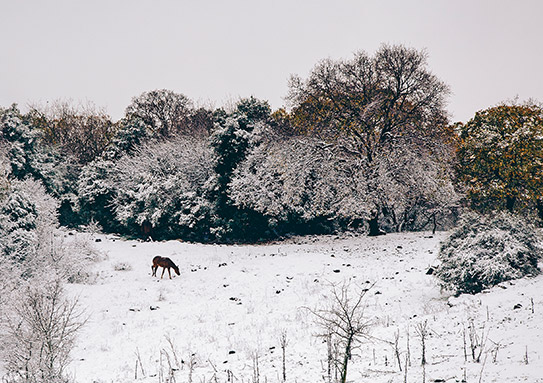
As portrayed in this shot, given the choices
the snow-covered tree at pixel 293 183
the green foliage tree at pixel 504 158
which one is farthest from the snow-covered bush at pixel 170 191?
the green foliage tree at pixel 504 158

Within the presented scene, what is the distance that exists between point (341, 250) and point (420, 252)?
4.39 m

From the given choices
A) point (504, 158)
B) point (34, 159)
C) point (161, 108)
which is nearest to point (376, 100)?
point (504, 158)

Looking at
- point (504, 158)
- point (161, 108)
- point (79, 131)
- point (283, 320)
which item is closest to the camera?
point (283, 320)

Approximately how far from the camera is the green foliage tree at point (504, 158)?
2412 cm

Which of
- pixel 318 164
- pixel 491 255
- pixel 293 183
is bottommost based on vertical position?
pixel 491 255

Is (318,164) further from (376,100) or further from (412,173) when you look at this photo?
(376,100)

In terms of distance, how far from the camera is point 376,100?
2589cm

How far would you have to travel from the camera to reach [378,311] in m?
11.4

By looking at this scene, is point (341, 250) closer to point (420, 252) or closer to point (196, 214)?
point (420, 252)

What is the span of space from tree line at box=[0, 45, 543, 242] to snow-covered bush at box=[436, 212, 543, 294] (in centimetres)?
1106

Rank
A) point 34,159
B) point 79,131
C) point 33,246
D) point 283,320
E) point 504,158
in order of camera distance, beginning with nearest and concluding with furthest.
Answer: point 283,320
point 33,246
point 504,158
point 34,159
point 79,131

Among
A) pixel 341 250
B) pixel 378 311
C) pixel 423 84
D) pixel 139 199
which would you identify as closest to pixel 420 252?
pixel 341 250

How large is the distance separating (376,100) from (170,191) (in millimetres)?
18802

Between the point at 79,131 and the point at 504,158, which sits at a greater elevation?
the point at 79,131
